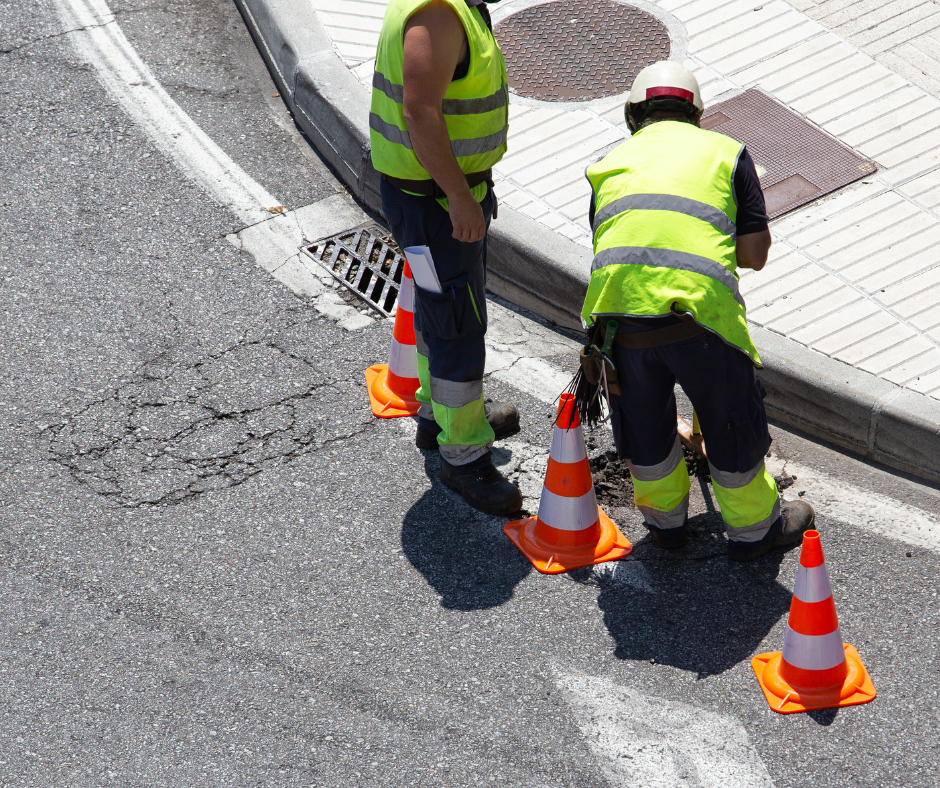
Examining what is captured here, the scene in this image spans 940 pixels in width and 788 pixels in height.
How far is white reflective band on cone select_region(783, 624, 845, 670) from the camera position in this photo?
11.0ft

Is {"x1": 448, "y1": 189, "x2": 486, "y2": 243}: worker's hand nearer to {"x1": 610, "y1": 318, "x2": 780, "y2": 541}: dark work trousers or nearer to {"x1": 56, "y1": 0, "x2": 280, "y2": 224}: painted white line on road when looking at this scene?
{"x1": 610, "y1": 318, "x2": 780, "y2": 541}: dark work trousers

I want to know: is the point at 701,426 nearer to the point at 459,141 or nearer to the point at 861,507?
the point at 861,507

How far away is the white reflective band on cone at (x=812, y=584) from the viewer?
130 inches

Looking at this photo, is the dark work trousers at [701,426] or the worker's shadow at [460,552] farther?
the worker's shadow at [460,552]

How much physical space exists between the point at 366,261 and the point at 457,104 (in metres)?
1.90

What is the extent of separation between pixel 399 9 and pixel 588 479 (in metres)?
1.83

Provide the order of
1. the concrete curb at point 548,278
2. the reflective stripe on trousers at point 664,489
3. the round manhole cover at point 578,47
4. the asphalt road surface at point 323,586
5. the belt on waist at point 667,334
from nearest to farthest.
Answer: the asphalt road surface at point 323,586 < the belt on waist at point 667,334 < the reflective stripe on trousers at point 664,489 < the concrete curb at point 548,278 < the round manhole cover at point 578,47

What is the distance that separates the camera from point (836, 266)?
4930mm

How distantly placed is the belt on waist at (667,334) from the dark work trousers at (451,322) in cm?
81

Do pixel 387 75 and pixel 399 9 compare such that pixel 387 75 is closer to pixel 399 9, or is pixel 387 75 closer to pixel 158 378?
pixel 399 9

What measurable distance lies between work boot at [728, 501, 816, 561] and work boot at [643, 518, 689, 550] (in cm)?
17

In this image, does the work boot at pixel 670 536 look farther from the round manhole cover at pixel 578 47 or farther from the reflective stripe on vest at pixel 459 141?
the round manhole cover at pixel 578 47

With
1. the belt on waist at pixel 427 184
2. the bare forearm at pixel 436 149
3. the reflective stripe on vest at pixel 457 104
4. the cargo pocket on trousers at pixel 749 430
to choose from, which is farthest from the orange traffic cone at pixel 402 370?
the cargo pocket on trousers at pixel 749 430

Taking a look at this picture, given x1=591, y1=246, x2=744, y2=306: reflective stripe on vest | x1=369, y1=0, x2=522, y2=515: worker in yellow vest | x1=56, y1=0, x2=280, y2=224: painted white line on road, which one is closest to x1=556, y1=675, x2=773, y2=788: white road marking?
x1=369, y1=0, x2=522, y2=515: worker in yellow vest
